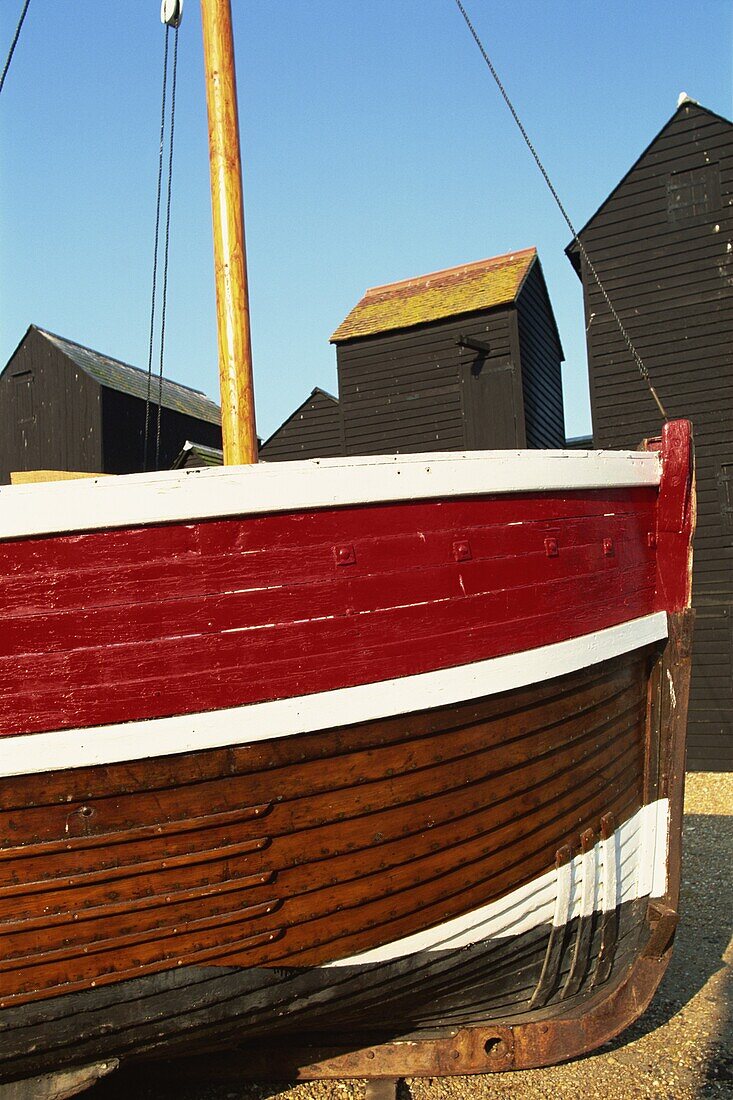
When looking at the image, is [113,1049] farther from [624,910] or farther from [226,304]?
[226,304]

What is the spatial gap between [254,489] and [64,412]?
14.3 metres

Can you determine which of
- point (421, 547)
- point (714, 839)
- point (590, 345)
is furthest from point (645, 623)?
point (590, 345)

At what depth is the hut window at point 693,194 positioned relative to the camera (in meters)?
10.0

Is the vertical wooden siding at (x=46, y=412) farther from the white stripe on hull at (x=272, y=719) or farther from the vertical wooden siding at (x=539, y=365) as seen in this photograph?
the white stripe on hull at (x=272, y=719)

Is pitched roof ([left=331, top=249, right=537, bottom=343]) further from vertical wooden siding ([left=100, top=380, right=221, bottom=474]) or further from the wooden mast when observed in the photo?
the wooden mast

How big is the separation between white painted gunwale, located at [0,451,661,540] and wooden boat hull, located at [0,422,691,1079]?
0.06m

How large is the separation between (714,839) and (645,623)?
423 centimetres

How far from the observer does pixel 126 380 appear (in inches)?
651

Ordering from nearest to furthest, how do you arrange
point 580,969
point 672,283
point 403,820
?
point 403,820, point 580,969, point 672,283

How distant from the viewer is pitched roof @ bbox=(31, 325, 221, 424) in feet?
51.0

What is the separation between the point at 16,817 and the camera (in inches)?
87.7

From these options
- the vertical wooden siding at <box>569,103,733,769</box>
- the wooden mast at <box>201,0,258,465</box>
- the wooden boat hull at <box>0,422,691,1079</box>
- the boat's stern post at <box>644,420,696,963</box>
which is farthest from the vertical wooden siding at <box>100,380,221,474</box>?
the wooden boat hull at <box>0,422,691,1079</box>

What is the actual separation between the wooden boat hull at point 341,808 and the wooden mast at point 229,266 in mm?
Result: 1389

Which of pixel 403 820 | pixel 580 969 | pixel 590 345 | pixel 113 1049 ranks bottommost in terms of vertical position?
pixel 580 969
